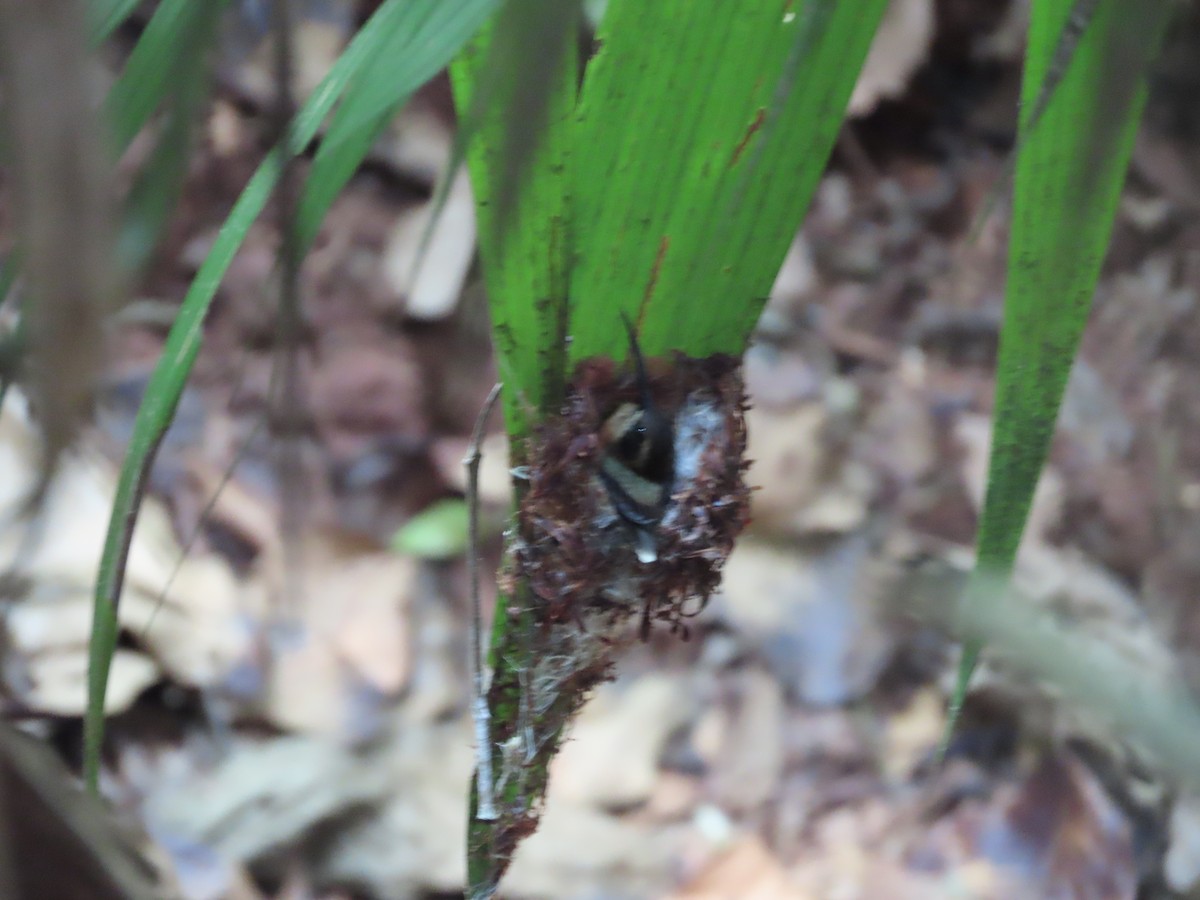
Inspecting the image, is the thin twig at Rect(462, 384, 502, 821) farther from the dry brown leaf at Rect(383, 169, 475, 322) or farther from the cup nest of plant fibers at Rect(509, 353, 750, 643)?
the dry brown leaf at Rect(383, 169, 475, 322)

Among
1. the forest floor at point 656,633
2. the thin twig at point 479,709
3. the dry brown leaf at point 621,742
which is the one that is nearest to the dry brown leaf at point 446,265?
the forest floor at point 656,633

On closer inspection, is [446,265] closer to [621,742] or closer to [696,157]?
[621,742]

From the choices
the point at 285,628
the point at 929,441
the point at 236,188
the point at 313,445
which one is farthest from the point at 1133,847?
the point at 236,188

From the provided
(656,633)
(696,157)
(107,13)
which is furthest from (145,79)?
(656,633)

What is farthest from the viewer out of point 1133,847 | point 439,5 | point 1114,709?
point 1133,847

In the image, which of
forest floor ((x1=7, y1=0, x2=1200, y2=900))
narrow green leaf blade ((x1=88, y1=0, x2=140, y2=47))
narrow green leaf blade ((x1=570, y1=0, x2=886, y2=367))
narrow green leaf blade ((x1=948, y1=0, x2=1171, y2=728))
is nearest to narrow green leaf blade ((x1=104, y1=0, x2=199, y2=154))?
narrow green leaf blade ((x1=88, y1=0, x2=140, y2=47))

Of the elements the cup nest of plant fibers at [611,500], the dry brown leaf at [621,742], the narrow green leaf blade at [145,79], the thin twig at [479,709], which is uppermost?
the narrow green leaf blade at [145,79]

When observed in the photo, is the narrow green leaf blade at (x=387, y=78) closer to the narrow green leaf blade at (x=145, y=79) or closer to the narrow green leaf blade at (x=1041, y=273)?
the narrow green leaf blade at (x=145, y=79)

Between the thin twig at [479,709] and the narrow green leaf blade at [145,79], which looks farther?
the thin twig at [479,709]

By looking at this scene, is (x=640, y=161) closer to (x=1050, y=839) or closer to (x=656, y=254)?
(x=656, y=254)
